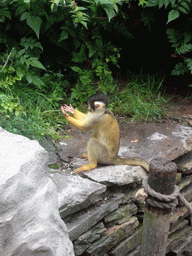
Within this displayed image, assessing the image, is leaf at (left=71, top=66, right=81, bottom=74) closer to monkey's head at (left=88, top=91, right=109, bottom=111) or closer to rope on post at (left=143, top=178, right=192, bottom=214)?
monkey's head at (left=88, top=91, right=109, bottom=111)

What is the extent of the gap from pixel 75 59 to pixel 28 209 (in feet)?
10.8

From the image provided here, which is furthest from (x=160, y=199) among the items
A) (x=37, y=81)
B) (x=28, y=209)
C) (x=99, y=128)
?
(x=37, y=81)

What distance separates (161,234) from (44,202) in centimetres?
106

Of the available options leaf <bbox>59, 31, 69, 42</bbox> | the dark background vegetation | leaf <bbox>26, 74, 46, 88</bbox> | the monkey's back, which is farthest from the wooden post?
leaf <bbox>59, 31, 69, 42</bbox>

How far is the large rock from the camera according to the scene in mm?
1668

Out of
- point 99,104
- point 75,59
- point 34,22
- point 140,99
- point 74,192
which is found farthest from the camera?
point 140,99

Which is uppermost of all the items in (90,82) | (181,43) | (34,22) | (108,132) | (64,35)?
(34,22)

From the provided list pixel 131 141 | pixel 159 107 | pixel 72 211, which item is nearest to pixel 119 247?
pixel 72 211

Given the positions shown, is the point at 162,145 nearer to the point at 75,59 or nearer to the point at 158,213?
the point at 158,213

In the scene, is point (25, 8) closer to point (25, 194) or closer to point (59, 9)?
point (59, 9)

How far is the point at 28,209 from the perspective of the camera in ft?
5.64

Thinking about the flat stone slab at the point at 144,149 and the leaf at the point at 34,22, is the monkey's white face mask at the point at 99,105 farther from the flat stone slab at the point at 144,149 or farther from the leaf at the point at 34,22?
the leaf at the point at 34,22

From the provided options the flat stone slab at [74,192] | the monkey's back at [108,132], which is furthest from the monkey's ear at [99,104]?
the flat stone slab at [74,192]

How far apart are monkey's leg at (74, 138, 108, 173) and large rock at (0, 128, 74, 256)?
1133 mm
